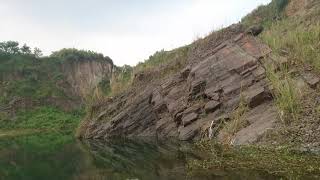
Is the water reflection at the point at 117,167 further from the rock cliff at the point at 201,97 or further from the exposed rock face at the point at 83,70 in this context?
the exposed rock face at the point at 83,70

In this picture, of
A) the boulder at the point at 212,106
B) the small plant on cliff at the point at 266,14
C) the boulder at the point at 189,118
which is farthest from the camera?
the small plant on cliff at the point at 266,14

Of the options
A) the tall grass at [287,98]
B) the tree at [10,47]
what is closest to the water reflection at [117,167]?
the tall grass at [287,98]

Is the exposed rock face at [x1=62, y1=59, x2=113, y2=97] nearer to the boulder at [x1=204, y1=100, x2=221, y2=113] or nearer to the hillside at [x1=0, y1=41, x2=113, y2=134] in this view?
the hillside at [x1=0, y1=41, x2=113, y2=134]

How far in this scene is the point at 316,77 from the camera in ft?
76.2

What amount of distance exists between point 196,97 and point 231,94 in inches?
149

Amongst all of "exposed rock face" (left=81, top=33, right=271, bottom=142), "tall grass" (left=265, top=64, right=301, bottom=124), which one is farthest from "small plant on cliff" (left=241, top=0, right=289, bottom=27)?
"tall grass" (left=265, top=64, right=301, bottom=124)

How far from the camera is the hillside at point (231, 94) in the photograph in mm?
21000

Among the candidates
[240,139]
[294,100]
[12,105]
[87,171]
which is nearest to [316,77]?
[294,100]

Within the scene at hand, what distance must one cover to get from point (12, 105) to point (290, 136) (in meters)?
65.7

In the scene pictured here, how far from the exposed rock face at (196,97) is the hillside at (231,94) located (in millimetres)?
58

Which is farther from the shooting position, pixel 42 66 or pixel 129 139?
pixel 42 66

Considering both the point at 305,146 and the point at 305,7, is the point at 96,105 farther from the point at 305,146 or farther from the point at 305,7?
the point at 305,146

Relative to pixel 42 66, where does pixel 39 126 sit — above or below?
below

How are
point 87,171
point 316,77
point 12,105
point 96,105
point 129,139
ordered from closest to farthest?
point 87,171 < point 316,77 < point 129,139 < point 96,105 < point 12,105
